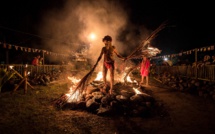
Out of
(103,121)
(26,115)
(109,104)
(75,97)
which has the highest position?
(75,97)

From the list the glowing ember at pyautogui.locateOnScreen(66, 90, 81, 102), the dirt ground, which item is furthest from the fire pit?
the dirt ground

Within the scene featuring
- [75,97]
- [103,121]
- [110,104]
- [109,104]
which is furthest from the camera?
[75,97]

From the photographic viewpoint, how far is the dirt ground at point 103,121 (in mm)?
4172

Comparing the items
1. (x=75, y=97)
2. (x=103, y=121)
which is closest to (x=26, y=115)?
(x=75, y=97)

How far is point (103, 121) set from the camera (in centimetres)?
483

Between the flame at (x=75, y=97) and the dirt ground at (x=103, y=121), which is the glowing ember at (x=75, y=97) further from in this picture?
the dirt ground at (x=103, y=121)

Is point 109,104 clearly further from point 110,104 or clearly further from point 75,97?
point 75,97

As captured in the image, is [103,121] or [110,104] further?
[110,104]

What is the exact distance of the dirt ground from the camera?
417cm

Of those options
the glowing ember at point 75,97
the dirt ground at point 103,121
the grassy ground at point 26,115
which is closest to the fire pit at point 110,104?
the glowing ember at point 75,97

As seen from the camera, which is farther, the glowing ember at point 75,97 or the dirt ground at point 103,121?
the glowing ember at point 75,97

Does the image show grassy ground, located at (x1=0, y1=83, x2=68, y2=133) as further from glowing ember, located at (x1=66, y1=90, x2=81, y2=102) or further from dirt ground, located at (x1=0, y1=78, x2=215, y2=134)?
glowing ember, located at (x1=66, y1=90, x2=81, y2=102)

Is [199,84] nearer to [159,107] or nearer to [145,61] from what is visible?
[145,61]

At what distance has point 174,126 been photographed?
14.8 ft
